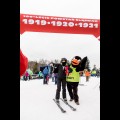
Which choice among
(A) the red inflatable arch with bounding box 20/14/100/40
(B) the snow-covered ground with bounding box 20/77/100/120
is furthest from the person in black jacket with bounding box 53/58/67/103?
(A) the red inflatable arch with bounding box 20/14/100/40

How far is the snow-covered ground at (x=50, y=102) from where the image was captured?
2.48 m

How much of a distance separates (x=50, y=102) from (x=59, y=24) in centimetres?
65

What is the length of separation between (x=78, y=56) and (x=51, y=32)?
0.30 m

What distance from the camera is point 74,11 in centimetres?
257

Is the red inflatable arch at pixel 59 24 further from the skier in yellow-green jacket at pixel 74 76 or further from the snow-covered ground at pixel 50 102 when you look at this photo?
the snow-covered ground at pixel 50 102

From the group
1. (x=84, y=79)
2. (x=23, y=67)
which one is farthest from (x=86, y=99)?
(x=23, y=67)

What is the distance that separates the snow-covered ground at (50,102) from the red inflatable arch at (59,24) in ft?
1.35

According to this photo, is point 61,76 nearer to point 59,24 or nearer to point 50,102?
point 50,102

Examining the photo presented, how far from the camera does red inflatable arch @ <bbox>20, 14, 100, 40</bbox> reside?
98.6 inches

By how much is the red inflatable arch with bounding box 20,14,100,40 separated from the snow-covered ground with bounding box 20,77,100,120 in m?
0.41

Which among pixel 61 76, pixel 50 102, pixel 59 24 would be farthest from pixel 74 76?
pixel 59 24

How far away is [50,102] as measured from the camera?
2570 millimetres
